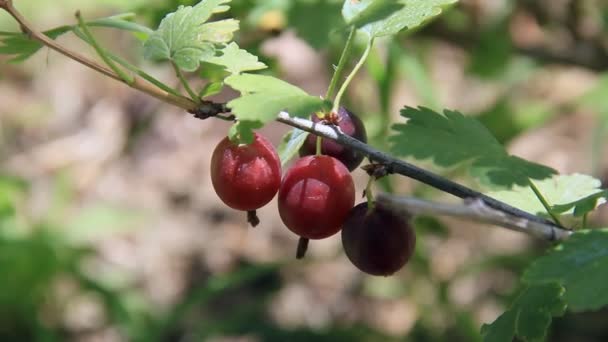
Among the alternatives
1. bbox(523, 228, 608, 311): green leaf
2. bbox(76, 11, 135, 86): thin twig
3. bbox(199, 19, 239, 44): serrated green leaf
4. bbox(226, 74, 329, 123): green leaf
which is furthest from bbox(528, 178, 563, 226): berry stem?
bbox(76, 11, 135, 86): thin twig

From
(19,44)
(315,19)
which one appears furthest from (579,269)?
(315,19)

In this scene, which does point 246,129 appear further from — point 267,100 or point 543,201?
point 543,201

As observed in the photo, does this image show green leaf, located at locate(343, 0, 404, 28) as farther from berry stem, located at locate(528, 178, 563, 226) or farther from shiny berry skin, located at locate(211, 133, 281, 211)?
berry stem, located at locate(528, 178, 563, 226)

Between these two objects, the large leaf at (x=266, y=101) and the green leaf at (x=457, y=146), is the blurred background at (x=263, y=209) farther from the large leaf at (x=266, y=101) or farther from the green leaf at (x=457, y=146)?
the large leaf at (x=266, y=101)

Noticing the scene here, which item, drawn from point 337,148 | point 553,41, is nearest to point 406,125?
point 337,148

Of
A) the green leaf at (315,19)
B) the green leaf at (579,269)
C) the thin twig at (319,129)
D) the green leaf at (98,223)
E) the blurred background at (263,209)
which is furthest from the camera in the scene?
the green leaf at (98,223)

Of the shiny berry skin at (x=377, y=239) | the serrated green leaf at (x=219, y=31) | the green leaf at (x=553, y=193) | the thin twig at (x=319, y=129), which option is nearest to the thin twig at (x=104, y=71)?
the thin twig at (x=319, y=129)
